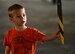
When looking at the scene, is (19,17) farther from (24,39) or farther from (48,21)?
(48,21)

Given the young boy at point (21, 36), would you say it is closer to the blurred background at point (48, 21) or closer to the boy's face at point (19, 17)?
the boy's face at point (19, 17)

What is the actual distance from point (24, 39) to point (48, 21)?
7841 millimetres

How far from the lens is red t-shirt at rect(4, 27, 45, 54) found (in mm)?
4676

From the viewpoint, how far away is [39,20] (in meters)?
12.8

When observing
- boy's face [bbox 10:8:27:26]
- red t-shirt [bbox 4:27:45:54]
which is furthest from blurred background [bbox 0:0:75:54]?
boy's face [bbox 10:8:27:26]

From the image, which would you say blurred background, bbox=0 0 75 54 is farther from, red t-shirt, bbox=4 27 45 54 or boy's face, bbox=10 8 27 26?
boy's face, bbox=10 8 27 26

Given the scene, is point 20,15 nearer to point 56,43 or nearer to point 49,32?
point 56,43

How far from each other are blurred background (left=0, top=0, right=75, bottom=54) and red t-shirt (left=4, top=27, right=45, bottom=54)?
4.11 metres

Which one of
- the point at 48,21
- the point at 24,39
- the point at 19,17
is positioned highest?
the point at 19,17

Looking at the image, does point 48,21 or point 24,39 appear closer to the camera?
point 24,39

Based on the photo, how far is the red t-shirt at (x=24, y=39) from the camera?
468 cm

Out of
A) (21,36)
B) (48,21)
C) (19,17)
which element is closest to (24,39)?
(21,36)

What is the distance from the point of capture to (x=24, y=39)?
185 inches

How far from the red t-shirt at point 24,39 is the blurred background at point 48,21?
13.5 feet
